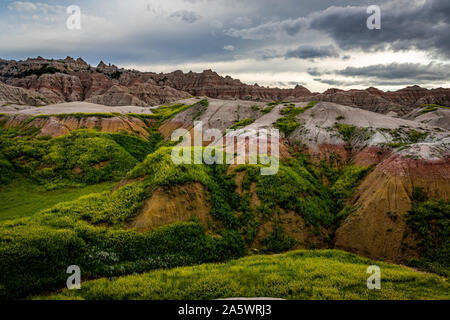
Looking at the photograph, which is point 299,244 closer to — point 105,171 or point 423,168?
point 423,168

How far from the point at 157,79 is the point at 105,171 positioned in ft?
380

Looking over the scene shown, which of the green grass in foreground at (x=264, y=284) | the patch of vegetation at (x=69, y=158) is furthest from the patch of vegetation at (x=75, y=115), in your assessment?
the green grass in foreground at (x=264, y=284)

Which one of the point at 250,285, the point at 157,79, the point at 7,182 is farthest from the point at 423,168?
the point at 157,79

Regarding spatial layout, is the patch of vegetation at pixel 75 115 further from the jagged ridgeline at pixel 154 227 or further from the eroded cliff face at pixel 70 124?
the jagged ridgeline at pixel 154 227

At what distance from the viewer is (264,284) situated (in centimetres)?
842

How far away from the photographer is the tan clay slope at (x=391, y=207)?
519 inches

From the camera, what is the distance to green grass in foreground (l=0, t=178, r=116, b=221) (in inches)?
629

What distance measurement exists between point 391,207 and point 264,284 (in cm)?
1022

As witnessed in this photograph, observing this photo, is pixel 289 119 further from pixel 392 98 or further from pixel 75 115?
pixel 392 98

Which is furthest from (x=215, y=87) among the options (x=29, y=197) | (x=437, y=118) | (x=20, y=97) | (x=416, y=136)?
(x=29, y=197)

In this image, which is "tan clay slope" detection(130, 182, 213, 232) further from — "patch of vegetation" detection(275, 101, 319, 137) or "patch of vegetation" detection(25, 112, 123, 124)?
"patch of vegetation" detection(25, 112, 123, 124)
